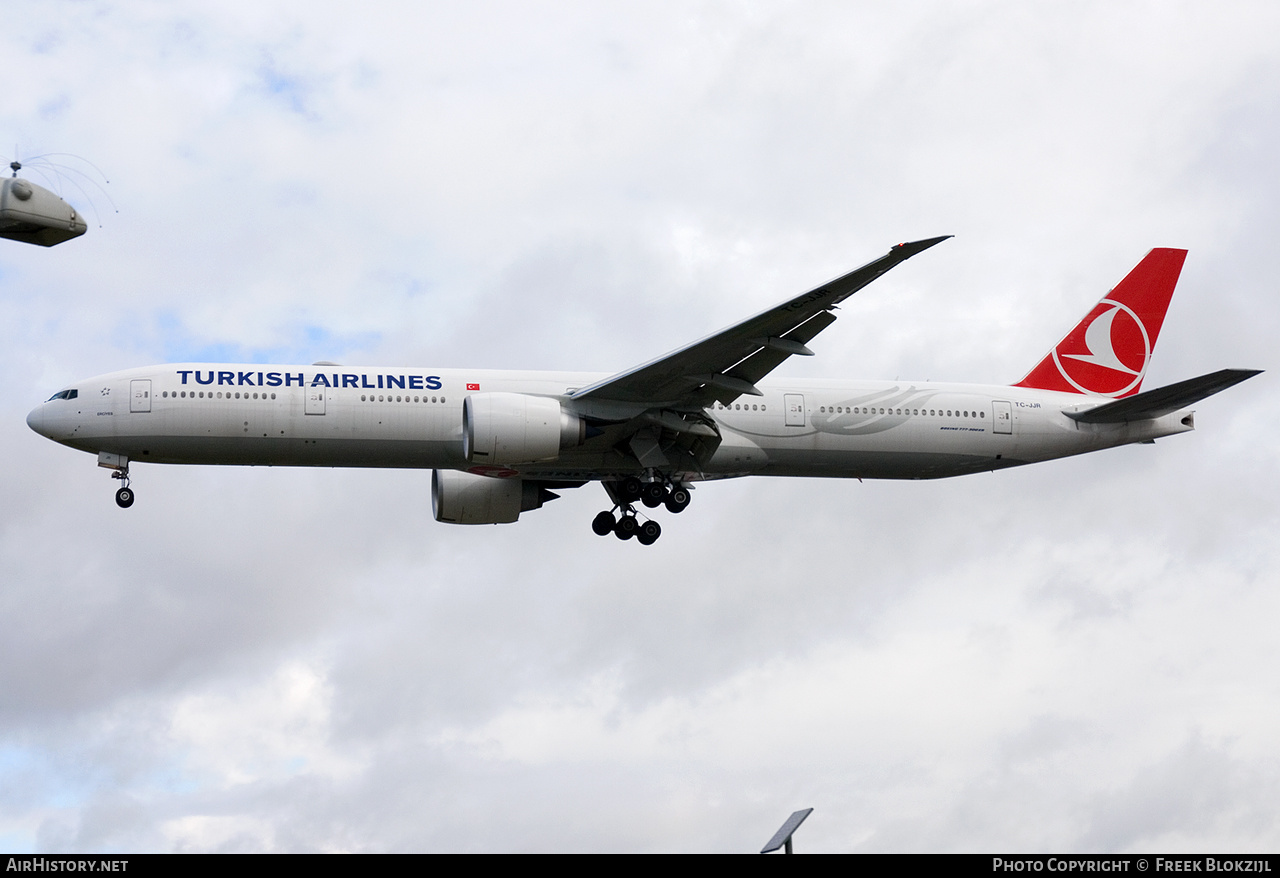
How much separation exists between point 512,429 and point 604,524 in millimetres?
6230

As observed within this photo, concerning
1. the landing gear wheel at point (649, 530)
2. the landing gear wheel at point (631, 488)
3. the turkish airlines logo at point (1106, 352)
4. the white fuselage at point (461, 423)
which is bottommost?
the landing gear wheel at point (649, 530)

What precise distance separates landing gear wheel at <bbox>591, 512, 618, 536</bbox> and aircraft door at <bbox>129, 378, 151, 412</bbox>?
11938 millimetres

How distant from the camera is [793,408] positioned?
124ft

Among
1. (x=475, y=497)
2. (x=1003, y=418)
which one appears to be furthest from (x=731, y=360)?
(x=475, y=497)

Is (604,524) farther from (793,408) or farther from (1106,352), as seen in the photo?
(1106,352)

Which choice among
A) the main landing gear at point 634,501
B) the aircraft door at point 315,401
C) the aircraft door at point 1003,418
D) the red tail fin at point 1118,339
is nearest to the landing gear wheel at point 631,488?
the main landing gear at point 634,501

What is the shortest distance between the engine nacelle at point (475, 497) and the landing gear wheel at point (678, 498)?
16.8ft

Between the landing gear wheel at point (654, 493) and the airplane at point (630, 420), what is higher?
the airplane at point (630, 420)

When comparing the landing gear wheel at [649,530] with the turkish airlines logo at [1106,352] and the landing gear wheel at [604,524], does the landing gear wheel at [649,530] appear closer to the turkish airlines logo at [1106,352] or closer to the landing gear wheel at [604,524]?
the landing gear wheel at [604,524]

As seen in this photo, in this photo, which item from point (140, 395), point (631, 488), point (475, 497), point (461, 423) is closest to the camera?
point (140, 395)

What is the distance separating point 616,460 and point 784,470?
4.48 meters

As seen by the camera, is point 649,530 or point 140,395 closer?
point 140,395

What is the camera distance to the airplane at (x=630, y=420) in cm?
3488

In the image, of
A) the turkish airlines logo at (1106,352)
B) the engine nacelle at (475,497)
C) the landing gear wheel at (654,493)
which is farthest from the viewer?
the turkish airlines logo at (1106,352)
